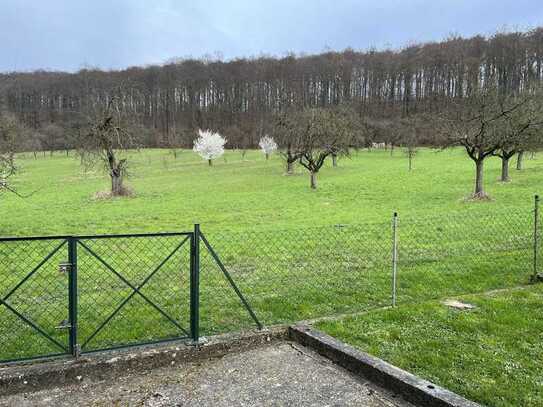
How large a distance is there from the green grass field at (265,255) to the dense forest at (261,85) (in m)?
63.9

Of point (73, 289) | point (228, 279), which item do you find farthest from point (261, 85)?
point (73, 289)

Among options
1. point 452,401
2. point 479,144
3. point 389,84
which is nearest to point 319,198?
point 479,144

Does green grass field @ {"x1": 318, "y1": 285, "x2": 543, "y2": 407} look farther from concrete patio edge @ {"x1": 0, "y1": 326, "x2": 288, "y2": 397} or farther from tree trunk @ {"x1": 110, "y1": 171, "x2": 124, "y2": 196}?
tree trunk @ {"x1": 110, "y1": 171, "x2": 124, "y2": 196}

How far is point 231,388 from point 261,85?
104993mm

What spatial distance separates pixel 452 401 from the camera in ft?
12.2

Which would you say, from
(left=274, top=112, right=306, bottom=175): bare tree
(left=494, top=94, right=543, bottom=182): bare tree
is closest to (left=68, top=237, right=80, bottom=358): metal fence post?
(left=494, top=94, right=543, bottom=182): bare tree

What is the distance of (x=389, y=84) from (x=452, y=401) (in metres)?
102

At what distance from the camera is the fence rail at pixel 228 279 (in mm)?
5355

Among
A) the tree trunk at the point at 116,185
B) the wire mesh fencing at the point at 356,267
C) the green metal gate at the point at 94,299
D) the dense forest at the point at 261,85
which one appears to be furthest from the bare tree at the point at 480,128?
the dense forest at the point at 261,85

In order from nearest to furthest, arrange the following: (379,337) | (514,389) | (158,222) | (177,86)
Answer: (514,389)
(379,337)
(158,222)
(177,86)

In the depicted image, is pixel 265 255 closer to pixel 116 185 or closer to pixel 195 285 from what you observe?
pixel 195 285

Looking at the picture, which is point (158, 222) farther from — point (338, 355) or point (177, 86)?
point (177, 86)

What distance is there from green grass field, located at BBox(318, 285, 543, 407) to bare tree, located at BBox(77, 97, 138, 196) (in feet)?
85.2

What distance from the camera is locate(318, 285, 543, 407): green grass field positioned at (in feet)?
13.8
